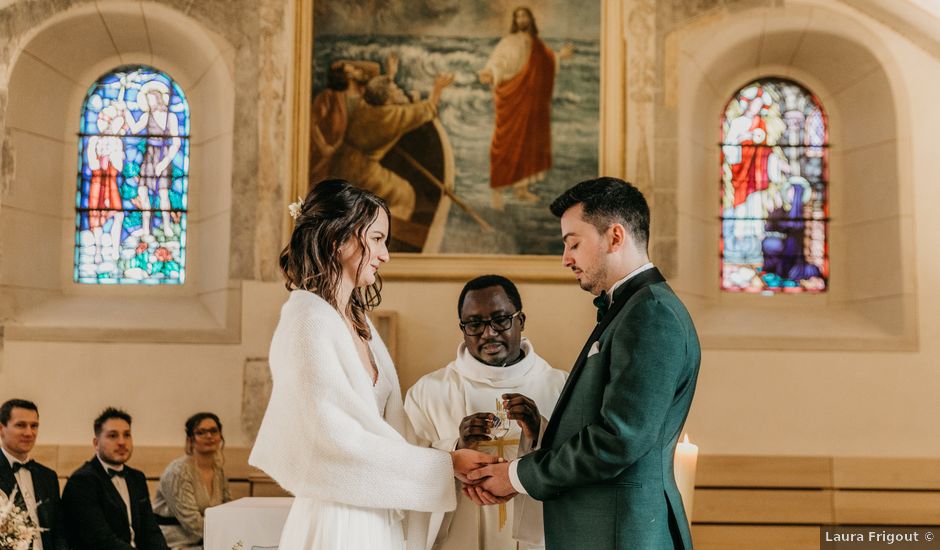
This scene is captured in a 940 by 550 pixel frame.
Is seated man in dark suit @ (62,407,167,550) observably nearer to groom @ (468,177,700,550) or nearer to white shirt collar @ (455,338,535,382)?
white shirt collar @ (455,338,535,382)

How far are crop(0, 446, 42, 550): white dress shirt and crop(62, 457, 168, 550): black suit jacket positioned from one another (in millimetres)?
174

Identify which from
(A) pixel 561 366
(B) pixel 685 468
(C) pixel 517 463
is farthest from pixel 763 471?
(C) pixel 517 463

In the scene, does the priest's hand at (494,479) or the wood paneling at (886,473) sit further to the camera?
the wood paneling at (886,473)

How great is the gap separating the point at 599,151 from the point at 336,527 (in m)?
5.40

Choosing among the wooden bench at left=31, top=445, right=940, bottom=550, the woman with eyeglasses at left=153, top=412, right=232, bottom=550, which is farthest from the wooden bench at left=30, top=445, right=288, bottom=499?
the woman with eyeglasses at left=153, top=412, right=232, bottom=550

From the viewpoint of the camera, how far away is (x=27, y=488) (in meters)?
6.10

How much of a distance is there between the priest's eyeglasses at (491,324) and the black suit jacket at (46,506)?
9.95 feet

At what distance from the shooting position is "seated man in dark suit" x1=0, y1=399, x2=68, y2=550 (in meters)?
6.04

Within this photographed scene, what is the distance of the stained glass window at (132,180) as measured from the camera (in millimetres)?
8406

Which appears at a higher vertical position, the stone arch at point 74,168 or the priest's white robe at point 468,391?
the stone arch at point 74,168

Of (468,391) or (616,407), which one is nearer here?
(616,407)

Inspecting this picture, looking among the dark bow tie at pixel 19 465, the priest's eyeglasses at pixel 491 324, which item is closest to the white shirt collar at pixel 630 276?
the priest's eyeglasses at pixel 491 324

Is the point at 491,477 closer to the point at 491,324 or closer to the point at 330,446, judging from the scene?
the point at 330,446

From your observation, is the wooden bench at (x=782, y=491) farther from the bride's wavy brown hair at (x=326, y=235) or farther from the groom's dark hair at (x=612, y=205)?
the groom's dark hair at (x=612, y=205)
